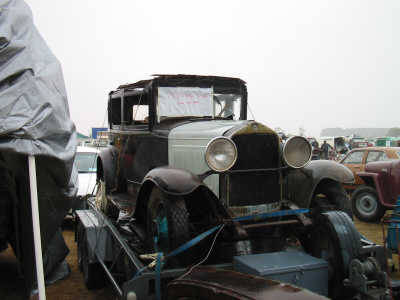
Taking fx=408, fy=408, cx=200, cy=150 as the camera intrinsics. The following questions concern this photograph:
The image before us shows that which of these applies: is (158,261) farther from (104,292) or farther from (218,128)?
(104,292)

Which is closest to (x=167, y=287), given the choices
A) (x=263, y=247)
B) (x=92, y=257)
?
(x=263, y=247)

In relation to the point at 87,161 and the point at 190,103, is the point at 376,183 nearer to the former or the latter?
the point at 190,103

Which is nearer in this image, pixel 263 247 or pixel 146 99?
pixel 263 247

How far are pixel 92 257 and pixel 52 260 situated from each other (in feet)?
3.15

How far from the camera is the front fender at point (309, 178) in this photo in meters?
4.50

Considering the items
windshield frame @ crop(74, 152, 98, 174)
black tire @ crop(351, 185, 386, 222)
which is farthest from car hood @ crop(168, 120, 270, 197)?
black tire @ crop(351, 185, 386, 222)

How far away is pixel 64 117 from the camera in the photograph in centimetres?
333

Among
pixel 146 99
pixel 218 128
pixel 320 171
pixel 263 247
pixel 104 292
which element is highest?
pixel 146 99

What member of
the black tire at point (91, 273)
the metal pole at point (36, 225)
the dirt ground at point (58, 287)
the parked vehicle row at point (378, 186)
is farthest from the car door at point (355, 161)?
the metal pole at point (36, 225)

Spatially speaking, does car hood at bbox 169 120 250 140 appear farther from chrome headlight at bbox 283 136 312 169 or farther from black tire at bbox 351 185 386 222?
black tire at bbox 351 185 386 222

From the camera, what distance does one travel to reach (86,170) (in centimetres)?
980

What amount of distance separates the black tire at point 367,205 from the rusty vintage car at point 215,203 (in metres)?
5.43

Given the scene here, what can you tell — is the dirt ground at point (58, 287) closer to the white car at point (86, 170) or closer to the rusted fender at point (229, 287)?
the white car at point (86, 170)

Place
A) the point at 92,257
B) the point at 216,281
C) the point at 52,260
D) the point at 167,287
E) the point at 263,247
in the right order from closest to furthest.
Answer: the point at 216,281 < the point at 167,287 < the point at 263,247 < the point at 92,257 < the point at 52,260
